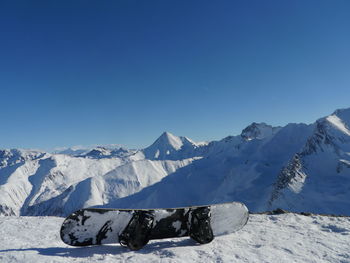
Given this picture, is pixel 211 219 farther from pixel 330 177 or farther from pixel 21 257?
pixel 330 177

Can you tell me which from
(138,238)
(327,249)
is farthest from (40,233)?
(327,249)

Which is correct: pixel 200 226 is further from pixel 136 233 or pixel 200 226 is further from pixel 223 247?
pixel 136 233

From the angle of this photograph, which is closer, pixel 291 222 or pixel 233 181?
pixel 291 222

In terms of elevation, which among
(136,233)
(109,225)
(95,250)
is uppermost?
(109,225)

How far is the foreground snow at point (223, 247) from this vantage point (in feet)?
20.6

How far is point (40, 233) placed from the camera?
8688 millimetres

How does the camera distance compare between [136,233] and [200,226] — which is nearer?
[136,233]

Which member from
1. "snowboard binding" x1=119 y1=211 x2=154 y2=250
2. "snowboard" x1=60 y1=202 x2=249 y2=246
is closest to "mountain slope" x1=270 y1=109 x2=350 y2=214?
"snowboard" x1=60 y1=202 x2=249 y2=246

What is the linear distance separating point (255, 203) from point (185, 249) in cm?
15800

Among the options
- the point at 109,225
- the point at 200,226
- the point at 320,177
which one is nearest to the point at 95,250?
the point at 109,225

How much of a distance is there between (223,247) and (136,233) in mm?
2515

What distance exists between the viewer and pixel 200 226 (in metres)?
7.39

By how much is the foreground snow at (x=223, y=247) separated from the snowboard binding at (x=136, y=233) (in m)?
0.19

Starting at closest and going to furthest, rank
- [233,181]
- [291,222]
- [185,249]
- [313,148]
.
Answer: [185,249] < [291,222] < [313,148] < [233,181]
